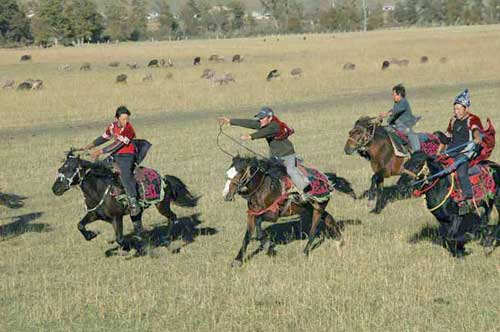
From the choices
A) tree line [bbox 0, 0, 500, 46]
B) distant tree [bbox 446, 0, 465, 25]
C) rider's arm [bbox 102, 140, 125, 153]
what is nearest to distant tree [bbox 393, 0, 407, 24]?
tree line [bbox 0, 0, 500, 46]

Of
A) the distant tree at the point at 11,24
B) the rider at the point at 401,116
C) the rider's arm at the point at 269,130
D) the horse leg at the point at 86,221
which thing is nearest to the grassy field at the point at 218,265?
the horse leg at the point at 86,221

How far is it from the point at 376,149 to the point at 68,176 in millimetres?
6852

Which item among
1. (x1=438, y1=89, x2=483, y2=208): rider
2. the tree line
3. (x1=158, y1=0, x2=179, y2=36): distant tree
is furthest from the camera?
(x1=158, y1=0, x2=179, y2=36): distant tree

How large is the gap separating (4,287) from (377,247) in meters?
6.09

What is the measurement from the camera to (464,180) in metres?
12.6

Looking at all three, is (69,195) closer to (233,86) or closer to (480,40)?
(233,86)

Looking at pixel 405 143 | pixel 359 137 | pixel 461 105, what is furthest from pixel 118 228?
pixel 405 143

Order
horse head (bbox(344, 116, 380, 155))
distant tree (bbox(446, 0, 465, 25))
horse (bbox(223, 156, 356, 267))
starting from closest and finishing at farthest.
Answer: horse (bbox(223, 156, 356, 267))
horse head (bbox(344, 116, 380, 155))
distant tree (bbox(446, 0, 465, 25))

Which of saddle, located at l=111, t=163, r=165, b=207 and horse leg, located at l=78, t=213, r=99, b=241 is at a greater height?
saddle, located at l=111, t=163, r=165, b=207

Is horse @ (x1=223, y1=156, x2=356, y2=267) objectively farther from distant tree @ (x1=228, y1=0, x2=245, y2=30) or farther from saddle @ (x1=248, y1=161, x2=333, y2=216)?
distant tree @ (x1=228, y1=0, x2=245, y2=30)

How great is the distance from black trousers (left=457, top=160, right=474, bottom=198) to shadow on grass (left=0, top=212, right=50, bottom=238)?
8255 mm

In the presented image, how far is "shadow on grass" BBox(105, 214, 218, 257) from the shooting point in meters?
14.3

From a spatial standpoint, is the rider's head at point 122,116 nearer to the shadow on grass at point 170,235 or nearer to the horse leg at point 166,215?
the horse leg at point 166,215

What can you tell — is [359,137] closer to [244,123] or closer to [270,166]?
[270,166]
